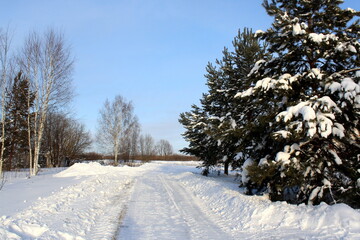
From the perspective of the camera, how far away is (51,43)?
1989 cm

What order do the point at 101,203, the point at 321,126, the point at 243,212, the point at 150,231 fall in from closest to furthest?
the point at 150,231 < the point at 321,126 < the point at 243,212 < the point at 101,203

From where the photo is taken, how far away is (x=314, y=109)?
6.80m

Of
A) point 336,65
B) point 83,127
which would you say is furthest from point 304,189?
point 83,127

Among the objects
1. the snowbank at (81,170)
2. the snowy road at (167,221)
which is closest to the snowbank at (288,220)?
the snowy road at (167,221)

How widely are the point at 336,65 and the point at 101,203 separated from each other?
9.36m

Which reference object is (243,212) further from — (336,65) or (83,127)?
(83,127)

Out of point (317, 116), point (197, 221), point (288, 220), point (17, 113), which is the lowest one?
Answer: point (197, 221)

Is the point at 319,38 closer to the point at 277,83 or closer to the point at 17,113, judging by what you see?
the point at 277,83

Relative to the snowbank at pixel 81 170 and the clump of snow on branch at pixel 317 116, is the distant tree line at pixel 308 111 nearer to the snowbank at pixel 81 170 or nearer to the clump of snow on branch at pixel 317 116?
the clump of snow on branch at pixel 317 116

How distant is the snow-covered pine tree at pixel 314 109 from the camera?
6.73 meters

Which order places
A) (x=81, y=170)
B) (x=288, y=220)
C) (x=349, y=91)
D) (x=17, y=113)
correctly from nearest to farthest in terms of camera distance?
(x=288, y=220)
(x=349, y=91)
(x=17, y=113)
(x=81, y=170)

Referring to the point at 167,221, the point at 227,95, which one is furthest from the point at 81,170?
the point at 167,221

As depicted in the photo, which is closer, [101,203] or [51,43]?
[101,203]

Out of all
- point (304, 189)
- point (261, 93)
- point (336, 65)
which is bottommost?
point (304, 189)
